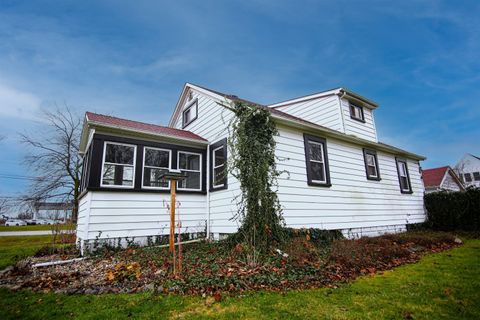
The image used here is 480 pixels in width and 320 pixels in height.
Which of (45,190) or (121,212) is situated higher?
(45,190)

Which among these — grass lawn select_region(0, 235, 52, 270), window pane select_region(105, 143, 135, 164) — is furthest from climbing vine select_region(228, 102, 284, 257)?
grass lawn select_region(0, 235, 52, 270)

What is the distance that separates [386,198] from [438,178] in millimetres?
17495

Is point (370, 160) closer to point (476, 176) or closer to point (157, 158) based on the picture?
point (157, 158)

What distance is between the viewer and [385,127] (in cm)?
2503

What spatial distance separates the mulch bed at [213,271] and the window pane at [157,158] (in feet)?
10.5

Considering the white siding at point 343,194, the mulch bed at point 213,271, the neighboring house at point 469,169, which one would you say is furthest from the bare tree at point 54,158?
the neighboring house at point 469,169

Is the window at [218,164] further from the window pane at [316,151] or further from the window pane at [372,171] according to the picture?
the window pane at [372,171]

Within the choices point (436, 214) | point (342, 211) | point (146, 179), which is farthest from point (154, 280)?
point (436, 214)

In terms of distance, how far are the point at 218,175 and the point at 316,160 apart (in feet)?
12.0

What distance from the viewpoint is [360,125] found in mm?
11875

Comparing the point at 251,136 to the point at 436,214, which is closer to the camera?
the point at 251,136

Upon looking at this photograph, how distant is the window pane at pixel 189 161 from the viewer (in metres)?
Result: 9.69

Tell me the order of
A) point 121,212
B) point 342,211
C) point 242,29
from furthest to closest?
point 242,29 → point 342,211 → point 121,212

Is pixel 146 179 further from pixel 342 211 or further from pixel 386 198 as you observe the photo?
pixel 386 198
